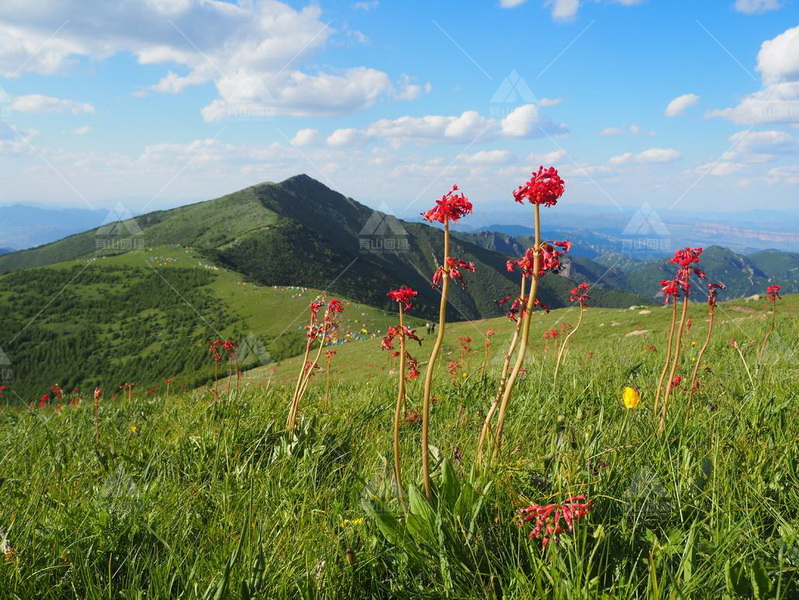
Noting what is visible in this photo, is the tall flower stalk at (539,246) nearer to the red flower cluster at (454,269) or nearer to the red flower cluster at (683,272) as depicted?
the red flower cluster at (454,269)

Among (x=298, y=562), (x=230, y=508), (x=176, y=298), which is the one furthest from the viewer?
(x=176, y=298)

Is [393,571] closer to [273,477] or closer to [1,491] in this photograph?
[273,477]

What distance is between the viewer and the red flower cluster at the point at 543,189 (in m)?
2.22

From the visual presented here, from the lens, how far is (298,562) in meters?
2.11

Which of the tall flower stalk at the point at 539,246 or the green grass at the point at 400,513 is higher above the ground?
the tall flower stalk at the point at 539,246

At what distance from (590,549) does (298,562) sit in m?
1.31

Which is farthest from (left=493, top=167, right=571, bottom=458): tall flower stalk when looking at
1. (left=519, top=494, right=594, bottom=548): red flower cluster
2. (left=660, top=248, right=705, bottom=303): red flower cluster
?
(left=660, top=248, right=705, bottom=303): red flower cluster

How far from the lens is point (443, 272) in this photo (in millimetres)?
2199

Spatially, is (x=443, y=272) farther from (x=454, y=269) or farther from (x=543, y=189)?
(x=543, y=189)

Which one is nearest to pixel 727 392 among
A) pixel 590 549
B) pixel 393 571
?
pixel 590 549

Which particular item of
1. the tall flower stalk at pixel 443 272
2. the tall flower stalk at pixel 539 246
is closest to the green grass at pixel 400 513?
the tall flower stalk at pixel 443 272

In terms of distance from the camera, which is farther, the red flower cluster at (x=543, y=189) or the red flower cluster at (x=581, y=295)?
the red flower cluster at (x=581, y=295)

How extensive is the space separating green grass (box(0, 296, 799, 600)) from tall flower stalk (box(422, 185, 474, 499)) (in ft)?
0.87

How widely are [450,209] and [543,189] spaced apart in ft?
1.46
